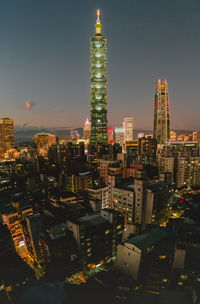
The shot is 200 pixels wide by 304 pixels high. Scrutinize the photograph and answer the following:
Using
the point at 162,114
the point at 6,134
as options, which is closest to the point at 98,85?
the point at 162,114

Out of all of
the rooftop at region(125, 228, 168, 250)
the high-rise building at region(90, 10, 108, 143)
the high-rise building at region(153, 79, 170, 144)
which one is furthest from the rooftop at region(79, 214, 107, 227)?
the high-rise building at region(153, 79, 170, 144)

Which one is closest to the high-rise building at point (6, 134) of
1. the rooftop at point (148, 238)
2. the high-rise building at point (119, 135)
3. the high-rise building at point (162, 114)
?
the high-rise building at point (119, 135)

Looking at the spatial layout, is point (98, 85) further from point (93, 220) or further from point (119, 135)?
point (93, 220)

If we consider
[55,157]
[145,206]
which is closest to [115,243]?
[145,206]

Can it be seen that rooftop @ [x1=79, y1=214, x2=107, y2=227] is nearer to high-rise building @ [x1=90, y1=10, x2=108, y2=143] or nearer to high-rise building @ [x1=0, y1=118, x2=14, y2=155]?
high-rise building @ [x1=90, y1=10, x2=108, y2=143]

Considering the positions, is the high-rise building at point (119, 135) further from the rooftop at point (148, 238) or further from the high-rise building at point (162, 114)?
the rooftop at point (148, 238)
